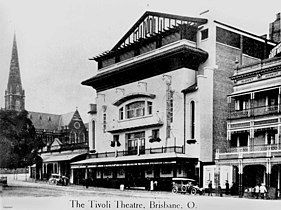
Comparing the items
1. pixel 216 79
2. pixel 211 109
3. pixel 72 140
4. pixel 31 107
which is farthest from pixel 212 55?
pixel 72 140

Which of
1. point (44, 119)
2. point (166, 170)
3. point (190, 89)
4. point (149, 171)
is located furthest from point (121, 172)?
Result: point (190, 89)

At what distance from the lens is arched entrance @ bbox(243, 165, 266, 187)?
23125 mm

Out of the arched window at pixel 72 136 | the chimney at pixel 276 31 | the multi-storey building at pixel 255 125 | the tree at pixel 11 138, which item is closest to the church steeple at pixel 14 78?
the tree at pixel 11 138

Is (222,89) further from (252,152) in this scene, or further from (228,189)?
(228,189)

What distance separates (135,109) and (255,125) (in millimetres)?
8334

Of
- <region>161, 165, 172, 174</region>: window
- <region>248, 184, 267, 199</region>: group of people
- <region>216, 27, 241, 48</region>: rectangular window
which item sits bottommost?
<region>248, 184, 267, 199</region>: group of people

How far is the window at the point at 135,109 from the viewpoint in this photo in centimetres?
2853

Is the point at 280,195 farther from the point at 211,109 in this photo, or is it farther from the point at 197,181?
the point at 211,109

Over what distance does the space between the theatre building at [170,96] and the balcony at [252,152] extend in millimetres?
1429

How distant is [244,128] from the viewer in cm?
2361

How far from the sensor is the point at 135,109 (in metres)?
29.0

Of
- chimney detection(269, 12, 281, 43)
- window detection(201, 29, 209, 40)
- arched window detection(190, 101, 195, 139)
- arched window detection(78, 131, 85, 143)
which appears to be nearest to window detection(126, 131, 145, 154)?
arched window detection(190, 101, 195, 139)

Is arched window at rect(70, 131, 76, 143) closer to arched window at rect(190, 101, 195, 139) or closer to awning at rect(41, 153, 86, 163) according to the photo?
awning at rect(41, 153, 86, 163)

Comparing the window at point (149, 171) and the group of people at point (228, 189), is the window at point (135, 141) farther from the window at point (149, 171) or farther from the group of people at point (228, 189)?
the group of people at point (228, 189)
